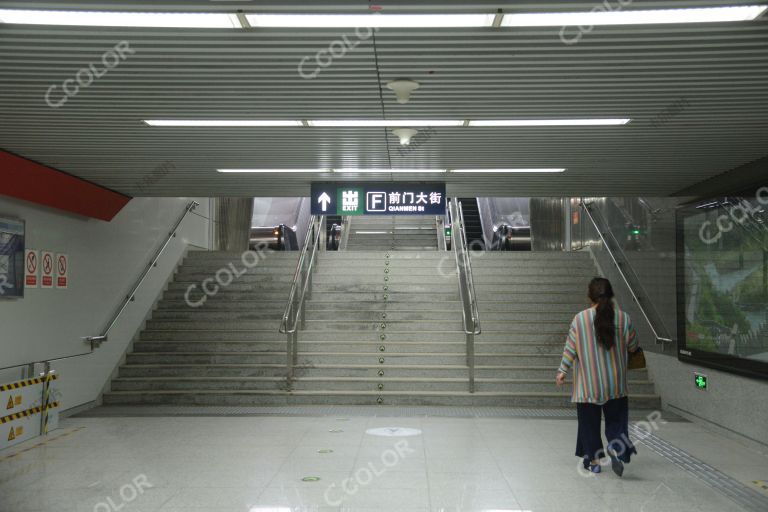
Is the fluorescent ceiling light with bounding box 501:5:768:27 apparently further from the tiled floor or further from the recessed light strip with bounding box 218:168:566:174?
the recessed light strip with bounding box 218:168:566:174

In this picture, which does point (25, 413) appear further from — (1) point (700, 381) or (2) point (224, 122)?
(1) point (700, 381)

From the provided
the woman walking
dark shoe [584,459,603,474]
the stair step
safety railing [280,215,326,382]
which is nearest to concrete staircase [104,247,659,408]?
the stair step

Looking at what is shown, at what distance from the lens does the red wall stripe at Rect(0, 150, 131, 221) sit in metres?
6.05

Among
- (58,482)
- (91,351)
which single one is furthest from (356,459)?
(91,351)

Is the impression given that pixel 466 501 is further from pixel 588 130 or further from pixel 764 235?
pixel 764 235

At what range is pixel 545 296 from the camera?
10.4 m

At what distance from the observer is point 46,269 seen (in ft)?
23.0

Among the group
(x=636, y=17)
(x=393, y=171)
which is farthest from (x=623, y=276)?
(x=636, y=17)

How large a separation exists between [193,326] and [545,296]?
197 inches

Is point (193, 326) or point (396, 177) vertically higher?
point (396, 177)

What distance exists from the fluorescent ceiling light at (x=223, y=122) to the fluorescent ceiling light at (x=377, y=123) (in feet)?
0.59

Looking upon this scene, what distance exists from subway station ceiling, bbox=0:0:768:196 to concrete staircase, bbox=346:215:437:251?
834 cm

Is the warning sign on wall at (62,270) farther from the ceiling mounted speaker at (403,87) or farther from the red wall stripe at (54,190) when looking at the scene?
the ceiling mounted speaker at (403,87)

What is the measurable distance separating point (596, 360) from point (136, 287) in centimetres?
621
